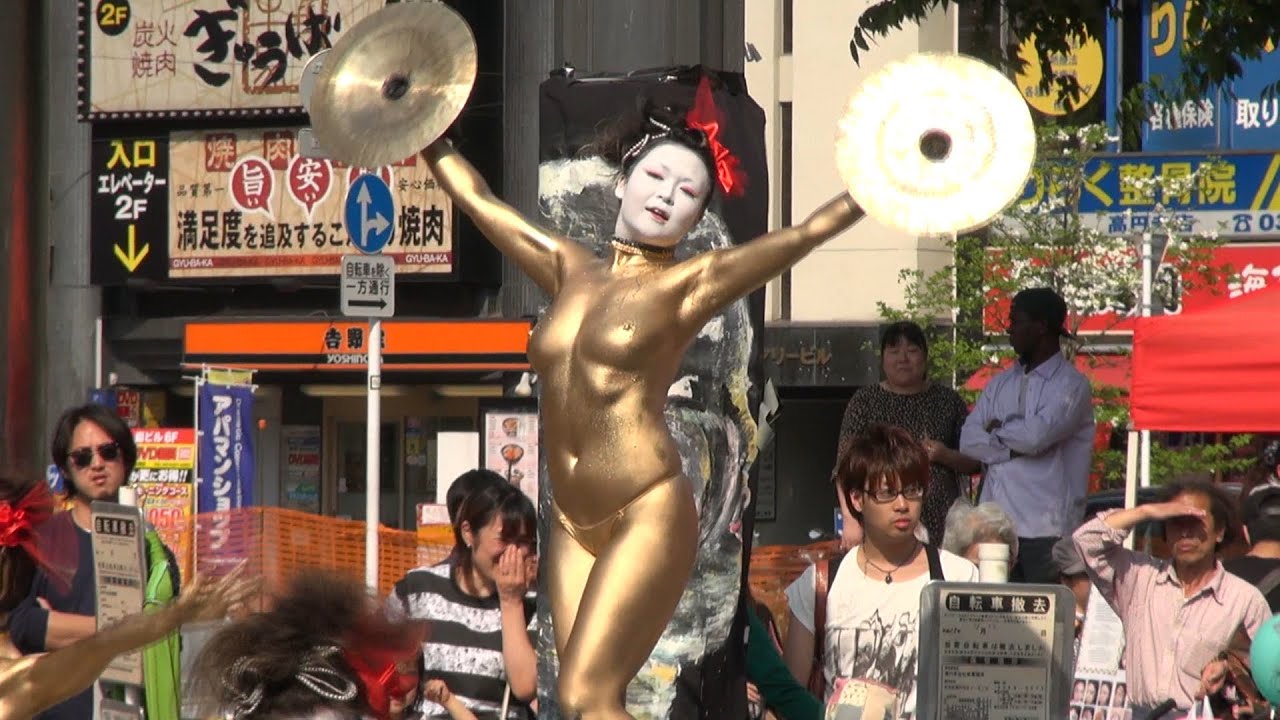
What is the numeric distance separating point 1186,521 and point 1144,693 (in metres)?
0.55

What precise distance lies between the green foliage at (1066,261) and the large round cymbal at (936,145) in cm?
1666

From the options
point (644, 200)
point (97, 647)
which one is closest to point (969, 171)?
point (644, 200)

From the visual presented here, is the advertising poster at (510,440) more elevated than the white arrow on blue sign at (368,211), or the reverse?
the white arrow on blue sign at (368,211)

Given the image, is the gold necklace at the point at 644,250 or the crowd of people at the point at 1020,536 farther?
the crowd of people at the point at 1020,536

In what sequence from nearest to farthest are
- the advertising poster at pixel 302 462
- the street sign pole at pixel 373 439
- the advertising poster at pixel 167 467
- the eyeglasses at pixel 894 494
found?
the eyeglasses at pixel 894 494, the street sign pole at pixel 373 439, the advertising poster at pixel 167 467, the advertising poster at pixel 302 462

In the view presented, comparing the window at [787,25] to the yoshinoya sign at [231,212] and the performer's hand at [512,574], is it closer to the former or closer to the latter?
the yoshinoya sign at [231,212]

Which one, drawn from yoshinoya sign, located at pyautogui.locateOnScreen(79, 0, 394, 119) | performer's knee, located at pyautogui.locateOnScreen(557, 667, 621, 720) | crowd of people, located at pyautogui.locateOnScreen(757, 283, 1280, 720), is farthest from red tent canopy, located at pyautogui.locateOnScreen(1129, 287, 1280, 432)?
yoshinoya sign, located at pyautogui.locateOnScreen(79, 0, 394, 119)

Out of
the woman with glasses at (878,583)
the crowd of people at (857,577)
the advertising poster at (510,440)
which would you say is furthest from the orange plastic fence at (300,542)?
the woman with glasses at (878,583)

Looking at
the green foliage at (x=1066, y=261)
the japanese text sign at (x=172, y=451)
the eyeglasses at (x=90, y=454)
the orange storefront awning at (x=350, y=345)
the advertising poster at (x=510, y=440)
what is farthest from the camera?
the orange storefront awning at (x=350, y=345)

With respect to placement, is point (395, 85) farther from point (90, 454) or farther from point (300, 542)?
point (300, 542)

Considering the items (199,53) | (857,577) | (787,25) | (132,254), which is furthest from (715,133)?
(787,25)

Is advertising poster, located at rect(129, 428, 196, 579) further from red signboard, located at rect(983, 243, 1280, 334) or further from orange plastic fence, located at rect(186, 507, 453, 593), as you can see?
red signboard, located at rect(983, 243, 1280, 334)

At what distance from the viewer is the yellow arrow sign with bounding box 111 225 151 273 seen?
2636 centimetres

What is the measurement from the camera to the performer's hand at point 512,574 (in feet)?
18.8
